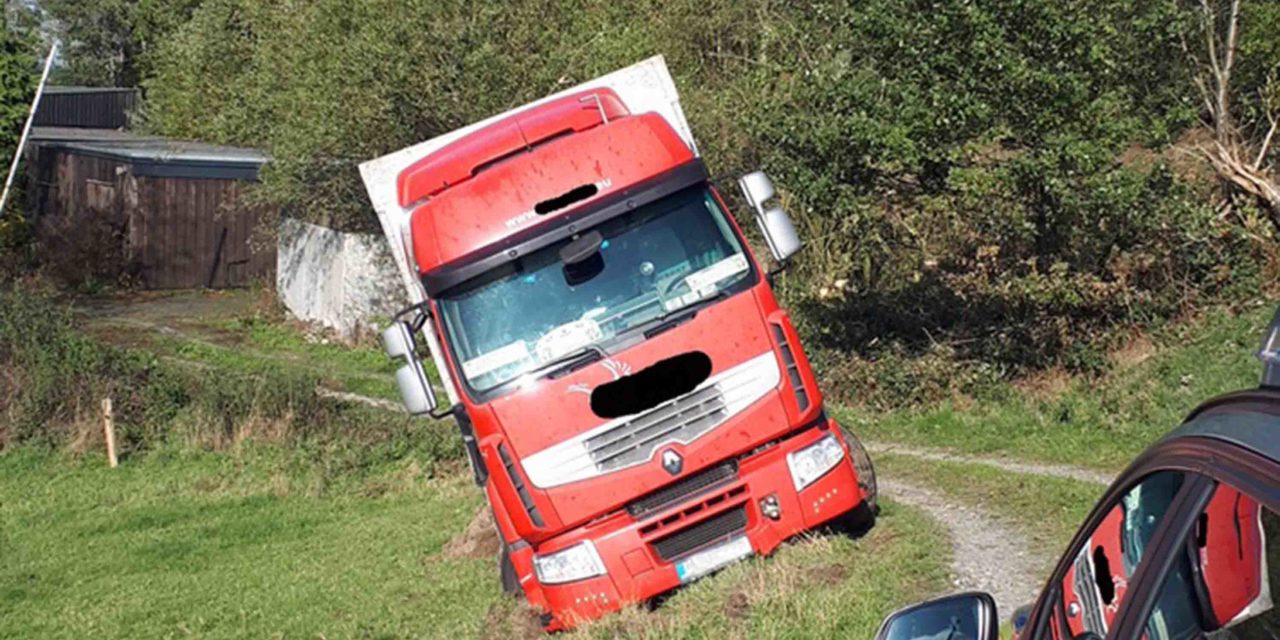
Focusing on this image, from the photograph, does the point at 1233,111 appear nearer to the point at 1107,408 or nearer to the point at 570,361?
the point at 1107,408

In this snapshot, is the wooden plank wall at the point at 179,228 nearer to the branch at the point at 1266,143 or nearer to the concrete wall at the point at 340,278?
the concrete wall at the point at 340,278

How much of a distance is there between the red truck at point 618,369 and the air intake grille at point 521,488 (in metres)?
0.01

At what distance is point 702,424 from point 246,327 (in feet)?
75.6

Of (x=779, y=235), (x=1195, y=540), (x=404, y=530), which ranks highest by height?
(x=779, y=235)

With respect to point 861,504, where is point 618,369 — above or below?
above

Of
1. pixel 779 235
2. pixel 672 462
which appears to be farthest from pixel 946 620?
pixel 779 235

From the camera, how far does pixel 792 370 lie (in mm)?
9414

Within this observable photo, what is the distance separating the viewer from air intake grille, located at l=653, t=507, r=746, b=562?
30.3 feet

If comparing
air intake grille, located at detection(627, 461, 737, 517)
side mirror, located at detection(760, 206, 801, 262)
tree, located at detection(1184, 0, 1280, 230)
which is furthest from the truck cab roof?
tree, located at detection(1184, 0, 1280, 230)

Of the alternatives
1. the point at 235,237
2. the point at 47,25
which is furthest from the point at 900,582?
the point at 47,25

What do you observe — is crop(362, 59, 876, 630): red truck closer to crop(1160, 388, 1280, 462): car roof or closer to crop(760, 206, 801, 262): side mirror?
crop(760, 206, 801, 262): side mirror

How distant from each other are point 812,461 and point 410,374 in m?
2.79

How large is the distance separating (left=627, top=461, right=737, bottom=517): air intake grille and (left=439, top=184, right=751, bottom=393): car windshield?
1.05 metres

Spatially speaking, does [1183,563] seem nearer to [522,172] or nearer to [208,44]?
[522,172]
